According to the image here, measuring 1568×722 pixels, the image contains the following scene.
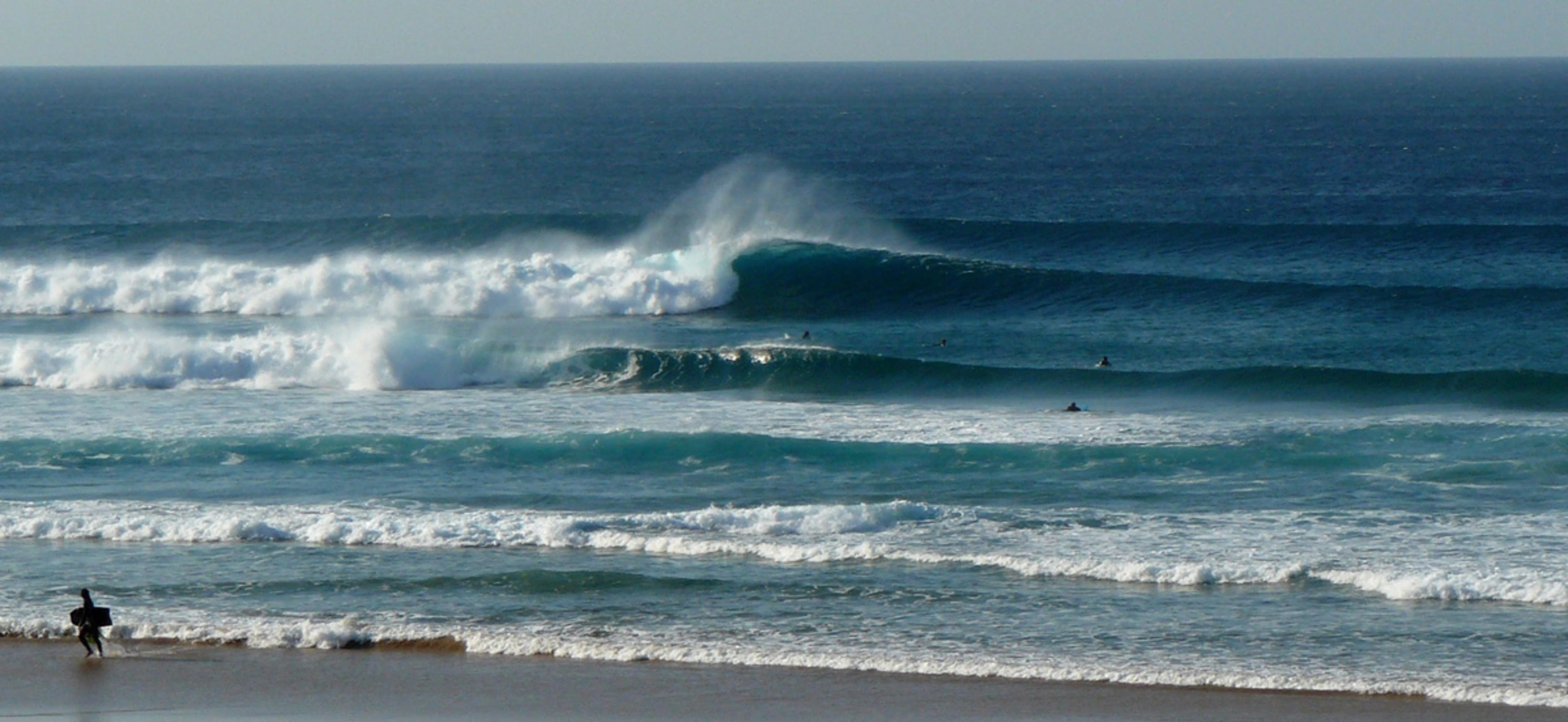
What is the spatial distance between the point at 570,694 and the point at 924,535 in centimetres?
577

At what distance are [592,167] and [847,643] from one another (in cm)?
6067

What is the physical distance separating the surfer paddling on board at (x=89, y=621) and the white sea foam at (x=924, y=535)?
367 cm

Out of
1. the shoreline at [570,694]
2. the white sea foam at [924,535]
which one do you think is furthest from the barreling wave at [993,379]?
the shoreline at [570,694]

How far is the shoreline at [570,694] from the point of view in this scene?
42.3 ft

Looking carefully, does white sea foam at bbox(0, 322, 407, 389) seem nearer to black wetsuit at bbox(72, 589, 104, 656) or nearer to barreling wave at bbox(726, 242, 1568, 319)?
barreling wave at bbox(726, 242, 1568, 319)

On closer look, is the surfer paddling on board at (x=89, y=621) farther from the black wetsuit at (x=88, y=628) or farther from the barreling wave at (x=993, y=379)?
the barreling wave at (x=993, y=379)

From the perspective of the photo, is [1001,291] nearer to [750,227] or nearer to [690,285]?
[690,285]

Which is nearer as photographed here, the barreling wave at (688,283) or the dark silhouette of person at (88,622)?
the dark silhouette of person at (88,622)

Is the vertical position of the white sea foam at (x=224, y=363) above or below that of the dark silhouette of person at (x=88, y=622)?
above

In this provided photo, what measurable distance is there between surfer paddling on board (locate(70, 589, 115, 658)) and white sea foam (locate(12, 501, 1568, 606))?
367cm

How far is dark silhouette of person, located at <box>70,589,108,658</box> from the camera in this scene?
1442 centimetres

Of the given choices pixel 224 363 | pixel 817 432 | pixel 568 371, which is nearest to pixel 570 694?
pixel 817 432

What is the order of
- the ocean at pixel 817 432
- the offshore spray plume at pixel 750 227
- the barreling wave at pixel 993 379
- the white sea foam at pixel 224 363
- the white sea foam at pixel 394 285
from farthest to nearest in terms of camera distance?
the offshore spray plume at pixel 750 227 → the white sea foam at pixel 394 285 → the white sea foam at pixel 224 363 → the barreling wave at pixel 993 379 → the ocean at pixel 817 432

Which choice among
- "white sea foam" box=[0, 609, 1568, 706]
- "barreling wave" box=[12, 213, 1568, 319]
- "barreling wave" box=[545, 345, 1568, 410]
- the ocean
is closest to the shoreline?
"white sea foam" box=[0, 609, 1568, 706]
